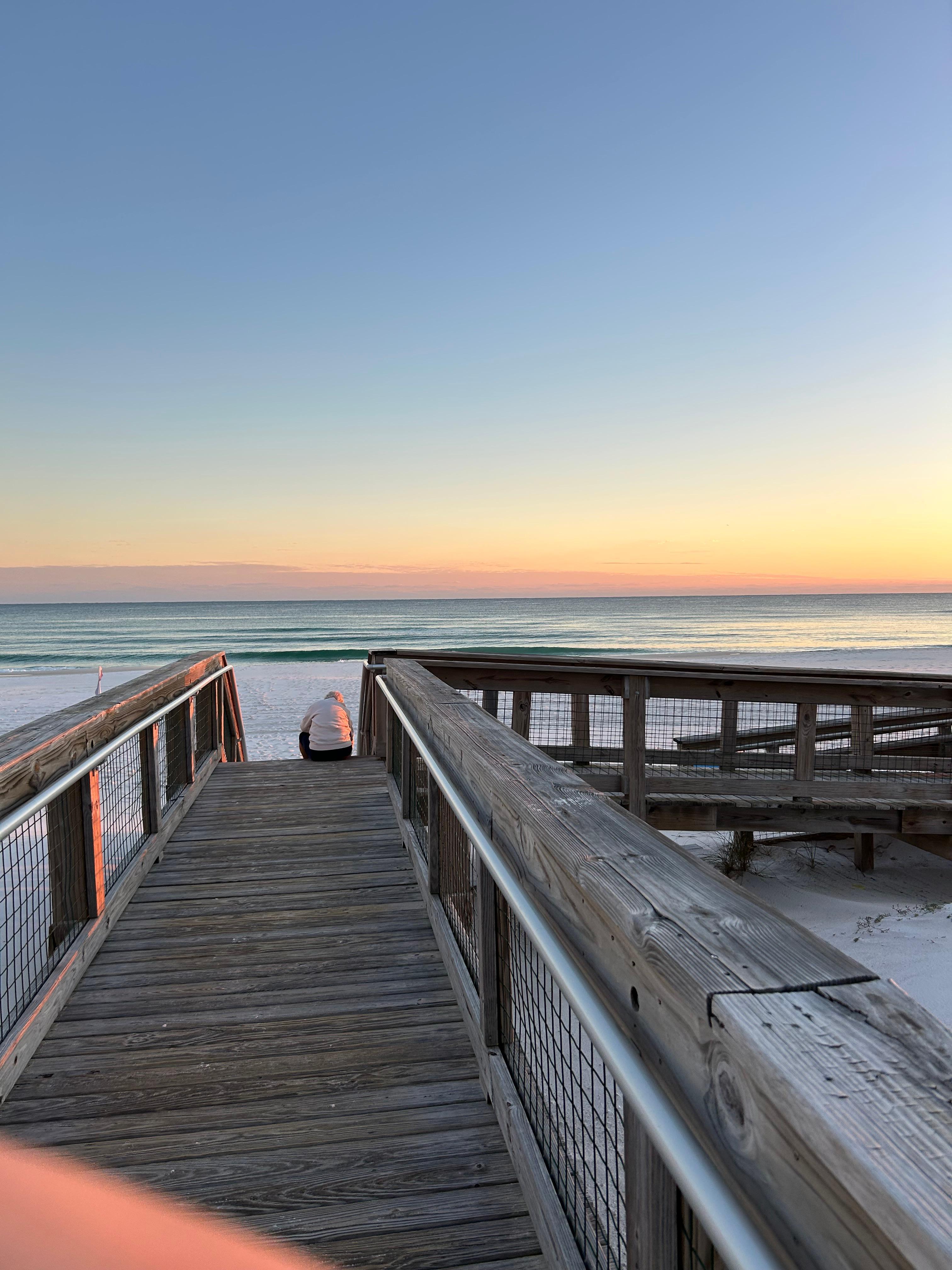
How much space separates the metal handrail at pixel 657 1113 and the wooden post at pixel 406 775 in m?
2.79

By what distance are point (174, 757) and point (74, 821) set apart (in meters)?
2.07

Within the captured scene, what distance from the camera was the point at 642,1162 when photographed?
A: 1029 mm

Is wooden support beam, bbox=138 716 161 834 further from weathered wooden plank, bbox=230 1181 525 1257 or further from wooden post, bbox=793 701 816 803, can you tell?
wooden post, bbox=793 701 816 803

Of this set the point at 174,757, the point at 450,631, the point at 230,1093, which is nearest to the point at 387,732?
the point at 174,757

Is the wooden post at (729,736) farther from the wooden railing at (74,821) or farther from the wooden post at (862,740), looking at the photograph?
the wooden railing at (74,821)

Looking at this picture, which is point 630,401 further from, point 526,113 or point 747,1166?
point 747,1166

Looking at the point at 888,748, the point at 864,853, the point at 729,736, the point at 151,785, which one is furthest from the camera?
the point at 888,748

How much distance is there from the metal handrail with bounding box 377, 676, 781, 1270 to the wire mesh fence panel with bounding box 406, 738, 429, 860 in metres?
2.63

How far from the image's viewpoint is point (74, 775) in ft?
8.61

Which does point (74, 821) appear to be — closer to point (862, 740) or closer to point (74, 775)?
point (74, 775)

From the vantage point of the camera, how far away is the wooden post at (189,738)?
202 inches

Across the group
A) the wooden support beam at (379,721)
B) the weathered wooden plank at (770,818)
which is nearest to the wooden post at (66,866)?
the wooden support beam at (379,721)

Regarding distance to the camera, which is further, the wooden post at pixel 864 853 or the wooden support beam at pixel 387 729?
the wooden post at pixel 864 853

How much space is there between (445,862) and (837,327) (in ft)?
61.3
